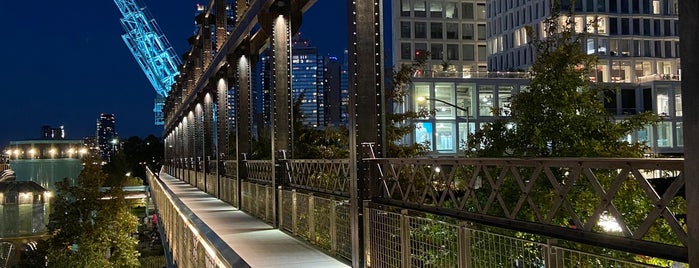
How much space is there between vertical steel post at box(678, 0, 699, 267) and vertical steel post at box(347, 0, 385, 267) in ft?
19.5

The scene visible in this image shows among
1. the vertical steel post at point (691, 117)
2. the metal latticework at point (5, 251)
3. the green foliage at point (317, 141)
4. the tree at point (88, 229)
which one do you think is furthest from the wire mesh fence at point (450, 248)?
the metal latticework at point (5, 251)

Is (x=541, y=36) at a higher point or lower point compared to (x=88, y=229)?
higher

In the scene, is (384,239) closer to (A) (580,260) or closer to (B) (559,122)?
(A) (580,260)

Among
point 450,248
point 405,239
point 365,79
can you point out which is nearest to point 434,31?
point 365,79

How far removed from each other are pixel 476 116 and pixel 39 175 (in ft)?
148

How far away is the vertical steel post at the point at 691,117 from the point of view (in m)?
3.75

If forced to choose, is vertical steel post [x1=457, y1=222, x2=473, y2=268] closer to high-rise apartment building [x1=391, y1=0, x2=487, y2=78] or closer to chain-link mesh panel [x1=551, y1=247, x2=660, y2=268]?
chain-link mesh panel [x1=551, y1=247, x2=660, y2=268]

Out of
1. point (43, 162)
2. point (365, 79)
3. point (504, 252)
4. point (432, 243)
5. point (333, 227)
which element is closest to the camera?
point (504, 252)

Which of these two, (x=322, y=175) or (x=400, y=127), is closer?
(x=322, y=175)

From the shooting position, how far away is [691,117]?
381 cm

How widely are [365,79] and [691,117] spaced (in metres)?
6.32

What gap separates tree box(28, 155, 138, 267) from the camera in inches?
1164

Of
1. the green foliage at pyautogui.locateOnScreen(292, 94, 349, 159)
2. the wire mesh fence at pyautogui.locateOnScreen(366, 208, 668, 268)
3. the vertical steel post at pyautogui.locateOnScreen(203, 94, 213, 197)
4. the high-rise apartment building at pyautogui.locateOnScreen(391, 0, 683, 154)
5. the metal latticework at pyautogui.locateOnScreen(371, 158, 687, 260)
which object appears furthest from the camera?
the high-rise apartment building at pyautogui.locateOnScreen(391, 0, 683, 154)

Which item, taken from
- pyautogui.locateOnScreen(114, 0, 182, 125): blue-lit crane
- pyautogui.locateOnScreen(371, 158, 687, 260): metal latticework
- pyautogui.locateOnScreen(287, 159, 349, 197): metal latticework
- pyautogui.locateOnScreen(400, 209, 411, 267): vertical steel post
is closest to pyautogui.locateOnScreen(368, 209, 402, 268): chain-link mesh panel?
pyautogui.locateOnScreen(400, 209, 411, 267): vertical steel post
